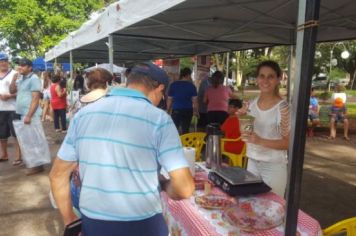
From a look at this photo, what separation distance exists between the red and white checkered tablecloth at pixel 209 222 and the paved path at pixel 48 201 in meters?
1.91

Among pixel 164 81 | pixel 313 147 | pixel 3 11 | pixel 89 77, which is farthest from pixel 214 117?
pixel 3 11

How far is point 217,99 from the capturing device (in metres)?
6.94

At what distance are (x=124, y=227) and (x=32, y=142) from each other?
437 centimetres

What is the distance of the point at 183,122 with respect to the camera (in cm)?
739

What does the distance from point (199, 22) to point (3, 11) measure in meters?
20.8

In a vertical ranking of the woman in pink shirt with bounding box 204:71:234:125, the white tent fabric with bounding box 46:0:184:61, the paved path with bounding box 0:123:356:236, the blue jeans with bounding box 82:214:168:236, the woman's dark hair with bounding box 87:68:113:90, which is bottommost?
the paved path with bounding box 0:123:356:236

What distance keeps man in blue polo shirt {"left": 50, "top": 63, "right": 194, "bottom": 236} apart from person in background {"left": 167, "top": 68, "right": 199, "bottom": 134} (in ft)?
18.0

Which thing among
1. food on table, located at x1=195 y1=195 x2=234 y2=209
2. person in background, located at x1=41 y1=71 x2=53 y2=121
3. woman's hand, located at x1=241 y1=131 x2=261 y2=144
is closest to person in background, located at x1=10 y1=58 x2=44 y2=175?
woman's hand, located at x1=241 y1=131 x2=261 y2=144

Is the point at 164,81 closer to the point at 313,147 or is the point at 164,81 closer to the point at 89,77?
the point at 89,77

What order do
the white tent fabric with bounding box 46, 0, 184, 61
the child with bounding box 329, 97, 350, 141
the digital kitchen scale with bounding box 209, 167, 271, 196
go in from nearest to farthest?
the digital kitchen scale with bounding box 209, 167, 271, 196
the white tent fabric with bounding box 46, 0, 184, 61
the child with bounding box 329, 97, 350, 141

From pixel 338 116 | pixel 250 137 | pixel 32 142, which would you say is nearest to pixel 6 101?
pixel 32 142

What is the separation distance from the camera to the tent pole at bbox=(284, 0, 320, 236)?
1.40m

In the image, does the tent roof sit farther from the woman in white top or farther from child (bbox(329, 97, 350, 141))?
child (bbox(329, 97, 350, 141))

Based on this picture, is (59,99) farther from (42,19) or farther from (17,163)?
(42,19)
